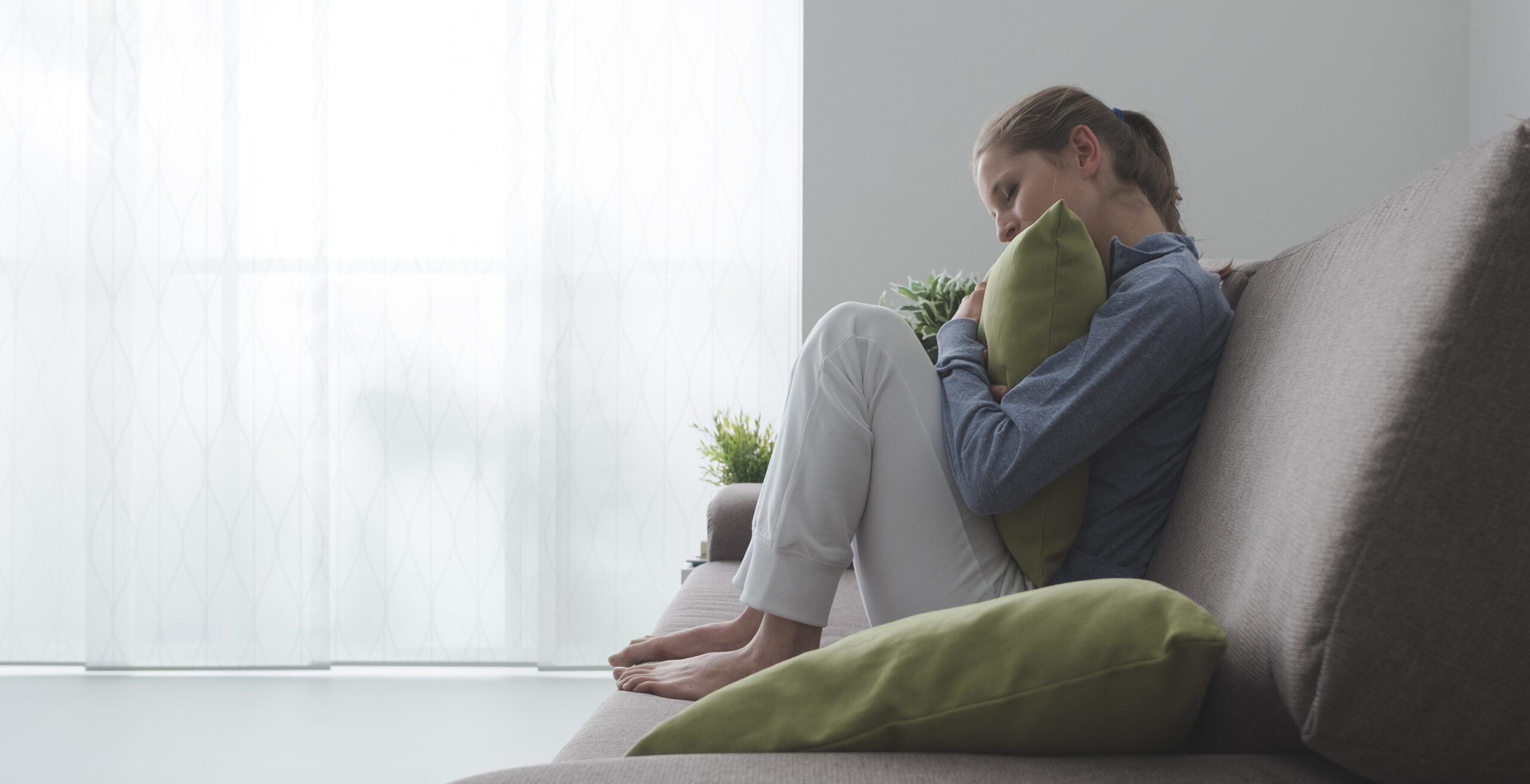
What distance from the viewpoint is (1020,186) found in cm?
131

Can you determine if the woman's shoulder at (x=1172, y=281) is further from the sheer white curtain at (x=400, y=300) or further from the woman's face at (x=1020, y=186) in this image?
the sheer white curtain at (x=400, y=300)

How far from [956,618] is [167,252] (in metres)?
3.25

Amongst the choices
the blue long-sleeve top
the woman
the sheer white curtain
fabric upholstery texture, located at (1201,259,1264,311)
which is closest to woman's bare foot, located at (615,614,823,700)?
the woman

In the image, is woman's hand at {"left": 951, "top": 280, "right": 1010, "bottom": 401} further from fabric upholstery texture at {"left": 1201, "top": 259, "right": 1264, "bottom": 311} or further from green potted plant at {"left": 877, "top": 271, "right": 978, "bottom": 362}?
green potted plant at {"left": 877, "top": 271, "right": 978, "bottom": 362}

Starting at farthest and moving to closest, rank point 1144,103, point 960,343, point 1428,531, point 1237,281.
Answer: point 1144,103 < point 960,343 < point 1237,281 < point 1428,531

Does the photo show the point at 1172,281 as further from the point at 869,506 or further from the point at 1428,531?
the point at 1428,531

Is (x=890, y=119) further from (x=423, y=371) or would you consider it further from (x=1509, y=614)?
(x=1509, y=614)

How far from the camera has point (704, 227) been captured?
3.13 metres

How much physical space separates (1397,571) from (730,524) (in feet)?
5.80

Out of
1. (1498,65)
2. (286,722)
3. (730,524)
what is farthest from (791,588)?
(1498,65)

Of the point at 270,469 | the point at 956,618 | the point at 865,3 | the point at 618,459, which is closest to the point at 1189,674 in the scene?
the point at 956,618

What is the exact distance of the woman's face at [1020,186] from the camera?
4.25 ft

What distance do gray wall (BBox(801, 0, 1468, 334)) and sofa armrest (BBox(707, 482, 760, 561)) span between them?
952 millimetres

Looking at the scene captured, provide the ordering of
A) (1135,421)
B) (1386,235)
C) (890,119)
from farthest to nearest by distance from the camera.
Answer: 1. (890,119)
2. (1135,421)
3. (1386,235)
